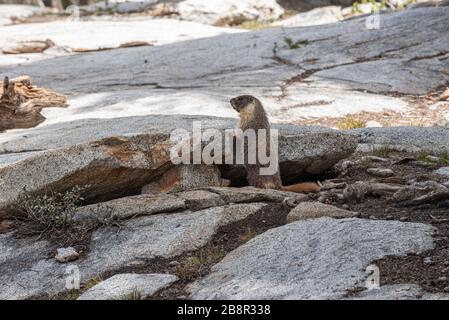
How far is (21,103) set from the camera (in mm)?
10891

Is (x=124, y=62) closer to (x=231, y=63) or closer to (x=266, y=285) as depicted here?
(x=231, y=63)

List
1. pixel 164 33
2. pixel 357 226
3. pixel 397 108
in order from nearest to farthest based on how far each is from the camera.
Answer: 1. pixel 357 226
2. pixel 397 108
3. pixel 164 33

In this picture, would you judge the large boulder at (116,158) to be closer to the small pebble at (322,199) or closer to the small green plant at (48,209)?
the small green plant at (48,209)

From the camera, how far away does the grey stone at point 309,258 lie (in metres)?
4.48

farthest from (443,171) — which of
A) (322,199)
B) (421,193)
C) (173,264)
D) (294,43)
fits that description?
(294,43)

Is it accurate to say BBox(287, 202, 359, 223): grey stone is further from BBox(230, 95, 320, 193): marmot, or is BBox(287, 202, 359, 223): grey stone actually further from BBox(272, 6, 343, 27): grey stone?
BBox(272, 6, 343, 27): grey stone

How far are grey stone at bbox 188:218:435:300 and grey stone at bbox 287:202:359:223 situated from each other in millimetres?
239

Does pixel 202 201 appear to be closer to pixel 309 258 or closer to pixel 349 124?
pixel 309 258

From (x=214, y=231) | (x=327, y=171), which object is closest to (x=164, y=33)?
(x=327, y=171)

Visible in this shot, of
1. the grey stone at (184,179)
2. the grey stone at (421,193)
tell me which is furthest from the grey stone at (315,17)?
the grey stone at (421,193)

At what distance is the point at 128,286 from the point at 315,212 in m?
1.85

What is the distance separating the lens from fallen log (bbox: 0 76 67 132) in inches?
408

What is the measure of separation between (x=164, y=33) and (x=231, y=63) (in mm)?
6778

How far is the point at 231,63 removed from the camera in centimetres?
1571
